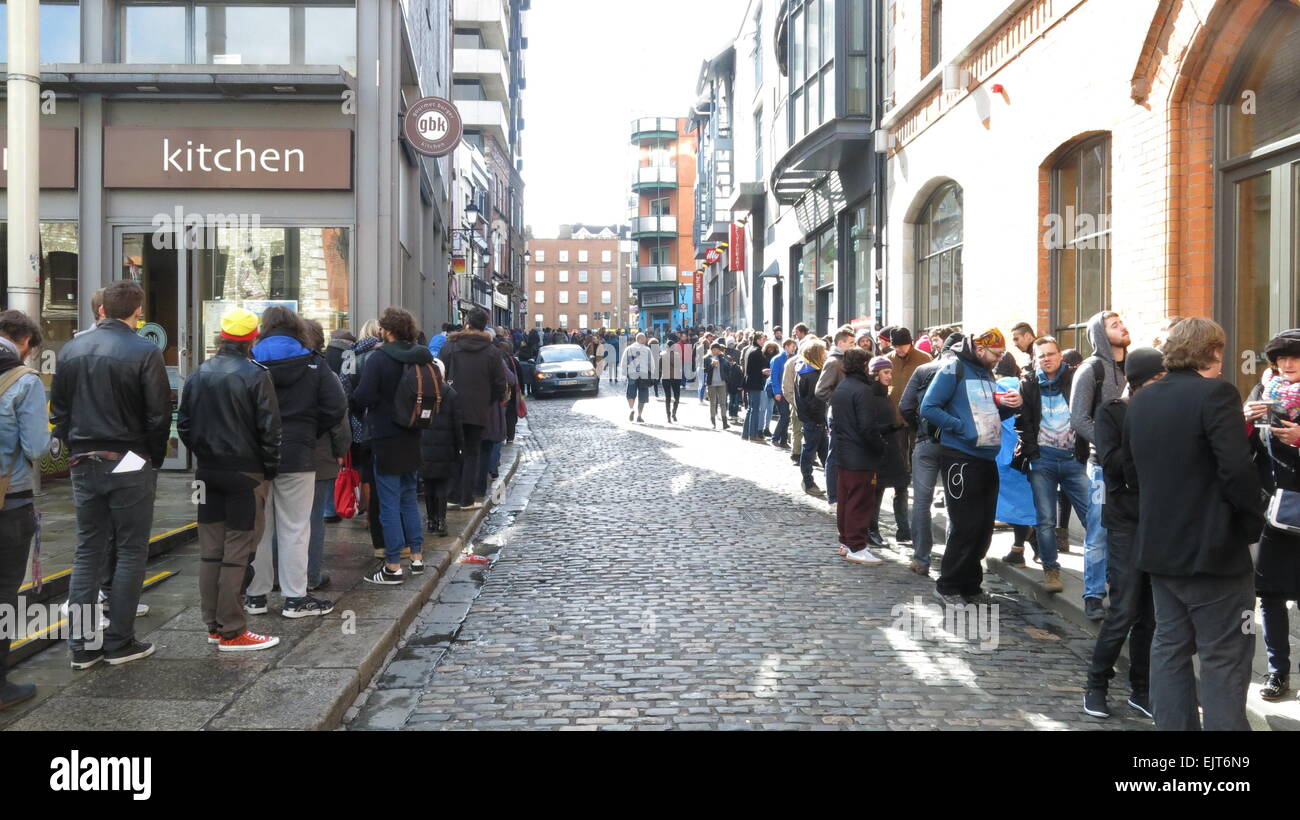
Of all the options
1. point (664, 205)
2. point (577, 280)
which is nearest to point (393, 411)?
point (664, 205)

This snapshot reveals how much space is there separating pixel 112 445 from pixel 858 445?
211 inches

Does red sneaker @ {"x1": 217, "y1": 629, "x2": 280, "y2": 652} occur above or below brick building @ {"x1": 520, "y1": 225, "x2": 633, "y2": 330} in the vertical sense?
below

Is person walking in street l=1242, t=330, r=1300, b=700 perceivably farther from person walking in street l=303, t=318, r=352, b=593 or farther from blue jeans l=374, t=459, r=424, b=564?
blue jeans l=374, t=459, r=424, b=564

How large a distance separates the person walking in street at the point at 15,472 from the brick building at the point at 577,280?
10804cm

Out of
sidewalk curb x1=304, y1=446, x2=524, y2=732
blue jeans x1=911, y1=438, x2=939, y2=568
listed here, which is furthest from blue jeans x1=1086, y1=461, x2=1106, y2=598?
sidewalk curb x1=304, y1=446, x2=524, y2=732

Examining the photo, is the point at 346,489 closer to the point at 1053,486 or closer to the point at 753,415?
the point at 1053,486

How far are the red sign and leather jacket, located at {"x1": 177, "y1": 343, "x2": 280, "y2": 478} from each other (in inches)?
1233

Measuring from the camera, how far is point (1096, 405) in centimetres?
679

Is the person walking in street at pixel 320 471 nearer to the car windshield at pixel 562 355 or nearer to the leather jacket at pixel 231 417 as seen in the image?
the leather jacket at pixel 231 417

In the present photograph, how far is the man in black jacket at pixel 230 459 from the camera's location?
5.80 metres

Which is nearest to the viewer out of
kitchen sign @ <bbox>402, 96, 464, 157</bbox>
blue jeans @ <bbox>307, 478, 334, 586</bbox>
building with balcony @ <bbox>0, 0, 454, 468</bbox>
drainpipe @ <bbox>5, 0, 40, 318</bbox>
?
blue jeans @ <bbox>307, 478, 334, 586</bbox>

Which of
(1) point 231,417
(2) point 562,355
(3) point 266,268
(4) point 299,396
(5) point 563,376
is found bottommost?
(1) point 231,417

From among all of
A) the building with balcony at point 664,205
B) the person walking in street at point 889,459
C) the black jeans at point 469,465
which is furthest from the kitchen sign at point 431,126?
the building with balcony at point 664,205

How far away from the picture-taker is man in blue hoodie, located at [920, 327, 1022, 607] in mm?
7316
